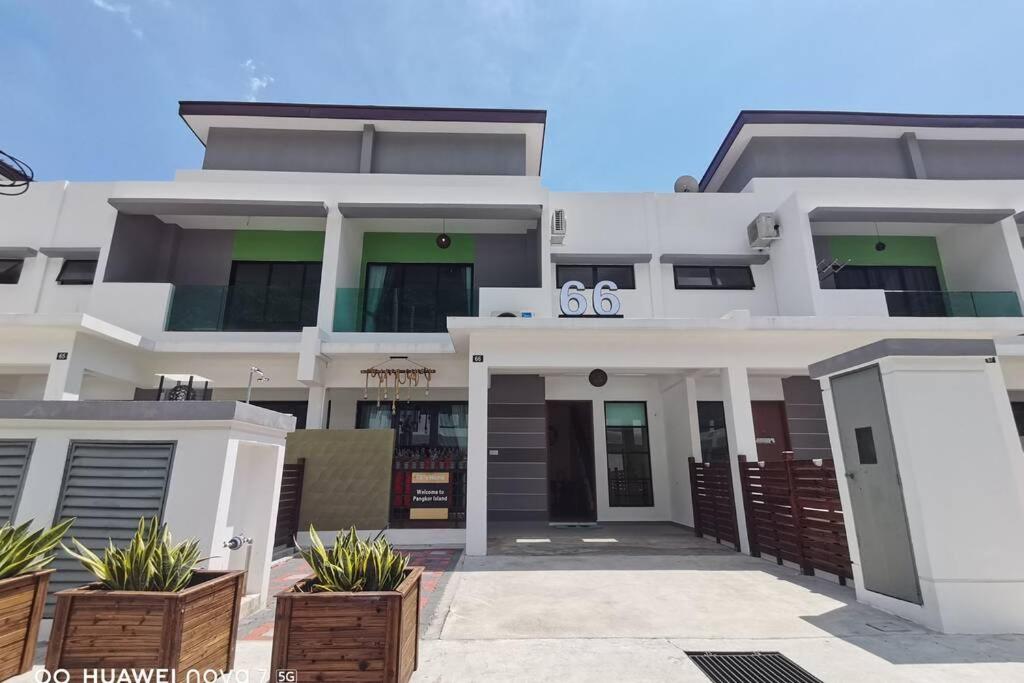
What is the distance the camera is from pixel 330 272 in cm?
926

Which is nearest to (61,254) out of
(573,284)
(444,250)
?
(444,250)

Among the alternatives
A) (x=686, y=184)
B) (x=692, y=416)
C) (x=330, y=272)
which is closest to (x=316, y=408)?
(x=330, y=272)

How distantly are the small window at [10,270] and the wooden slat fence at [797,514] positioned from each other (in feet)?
49.1

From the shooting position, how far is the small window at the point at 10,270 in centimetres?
983

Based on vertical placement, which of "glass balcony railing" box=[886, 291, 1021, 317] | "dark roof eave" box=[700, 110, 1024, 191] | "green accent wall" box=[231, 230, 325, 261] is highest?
"dark roof eave" box=[700, 110, 1024, 191]

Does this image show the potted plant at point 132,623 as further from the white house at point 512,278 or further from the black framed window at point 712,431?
the black framed window at point 712,431

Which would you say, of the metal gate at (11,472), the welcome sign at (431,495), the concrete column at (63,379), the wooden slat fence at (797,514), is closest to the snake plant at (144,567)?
the metal gate at (11,472)

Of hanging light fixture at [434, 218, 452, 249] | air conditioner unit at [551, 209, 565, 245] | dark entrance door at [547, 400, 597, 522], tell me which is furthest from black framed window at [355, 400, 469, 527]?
air conditioner unit at [551, 209, 565, 245]

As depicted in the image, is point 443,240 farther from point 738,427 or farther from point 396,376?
point 738,427

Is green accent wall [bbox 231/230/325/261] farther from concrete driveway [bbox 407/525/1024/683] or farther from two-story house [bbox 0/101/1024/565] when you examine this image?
concrete driveway [bbox 407/525/1024/683]

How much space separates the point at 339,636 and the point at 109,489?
2.35 meters

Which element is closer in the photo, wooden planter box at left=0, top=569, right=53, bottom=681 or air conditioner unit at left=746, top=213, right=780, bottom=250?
wooden planter box at left=0, top=569, right=53, bottom=681

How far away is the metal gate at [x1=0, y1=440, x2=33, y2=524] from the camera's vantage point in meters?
3.35

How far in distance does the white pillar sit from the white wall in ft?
11.2
